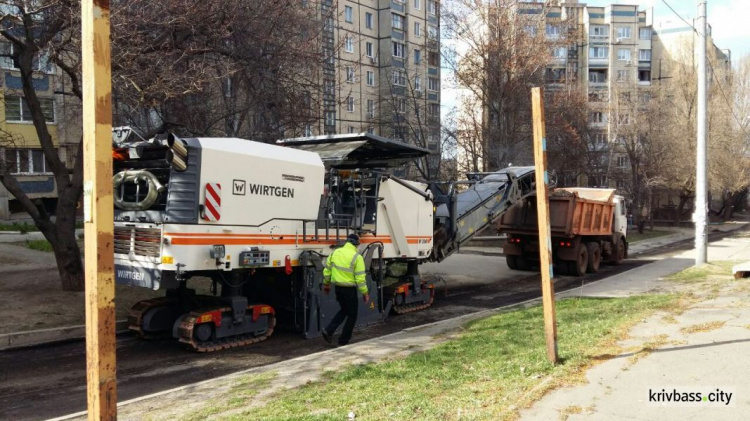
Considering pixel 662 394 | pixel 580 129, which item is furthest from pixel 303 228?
pixel 580 129

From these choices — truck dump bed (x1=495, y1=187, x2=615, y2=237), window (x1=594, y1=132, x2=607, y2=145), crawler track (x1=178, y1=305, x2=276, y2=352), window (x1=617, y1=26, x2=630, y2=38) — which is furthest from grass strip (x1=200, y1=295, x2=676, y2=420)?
window (x1=617, y1=26, x2=630, y2=38)

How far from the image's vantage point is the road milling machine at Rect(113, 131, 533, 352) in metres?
8.02

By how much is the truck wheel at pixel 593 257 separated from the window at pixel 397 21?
34861 mm

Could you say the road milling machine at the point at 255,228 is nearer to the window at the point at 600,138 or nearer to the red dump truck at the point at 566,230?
the red dump truck at the point at 566,230

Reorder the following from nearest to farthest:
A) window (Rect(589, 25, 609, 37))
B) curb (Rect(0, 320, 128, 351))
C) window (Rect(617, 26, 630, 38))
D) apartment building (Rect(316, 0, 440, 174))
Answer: curb (Rect(0, 320, 128, 351)) → apartment building (Rect(316, 0, 440, 174)) → window (Rect(617, 26, 630, 38)) → window (Rect(589, 25, 609, 37))

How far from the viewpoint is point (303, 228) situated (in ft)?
31.1

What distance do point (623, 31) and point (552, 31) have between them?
43.4 m

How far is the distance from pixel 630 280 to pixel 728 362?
10580mm

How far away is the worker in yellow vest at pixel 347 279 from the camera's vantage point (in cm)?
888

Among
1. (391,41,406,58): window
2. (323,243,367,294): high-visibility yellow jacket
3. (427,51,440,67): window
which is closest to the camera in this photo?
(323,243,367,294): high-visibility yellow jacket

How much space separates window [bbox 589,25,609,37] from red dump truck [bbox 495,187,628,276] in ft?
184

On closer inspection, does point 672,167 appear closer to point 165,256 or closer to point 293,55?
Answer: point 293,55

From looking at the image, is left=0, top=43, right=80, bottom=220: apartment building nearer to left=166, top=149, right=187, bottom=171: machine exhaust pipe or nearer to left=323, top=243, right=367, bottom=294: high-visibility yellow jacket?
left=166, top=149, right=187, bottom=171: machine exhaust pipe

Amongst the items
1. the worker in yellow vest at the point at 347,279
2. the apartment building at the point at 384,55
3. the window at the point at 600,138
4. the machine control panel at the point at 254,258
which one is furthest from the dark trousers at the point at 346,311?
the window at the point at 600,138
